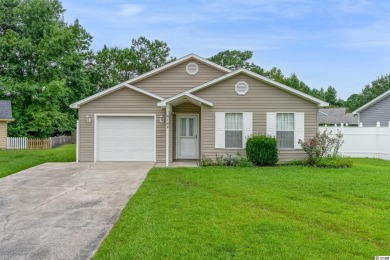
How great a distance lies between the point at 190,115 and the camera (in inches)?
576

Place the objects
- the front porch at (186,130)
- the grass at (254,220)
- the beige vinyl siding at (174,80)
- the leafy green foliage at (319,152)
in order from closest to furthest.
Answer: the grass at (254,220), the leafy green foliage at (319,152), the front porch at (186,130), the beige vinyl siding at (174,80)

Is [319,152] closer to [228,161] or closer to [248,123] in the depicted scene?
[248,123]

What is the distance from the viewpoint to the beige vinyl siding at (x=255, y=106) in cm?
1291

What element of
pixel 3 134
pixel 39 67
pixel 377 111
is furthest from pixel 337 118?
pixel 3 134

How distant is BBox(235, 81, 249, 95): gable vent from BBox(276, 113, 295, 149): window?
1621mm

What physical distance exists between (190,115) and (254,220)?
970 cm

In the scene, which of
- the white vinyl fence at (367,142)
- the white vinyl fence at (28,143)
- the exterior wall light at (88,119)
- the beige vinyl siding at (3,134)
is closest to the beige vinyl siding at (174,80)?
the exterior wall light at (88,119)

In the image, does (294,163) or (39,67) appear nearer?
(294,163)

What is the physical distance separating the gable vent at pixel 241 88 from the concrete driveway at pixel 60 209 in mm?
4773

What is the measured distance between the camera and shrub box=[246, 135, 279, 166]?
1209 cm

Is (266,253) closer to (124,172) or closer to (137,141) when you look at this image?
(124,172)

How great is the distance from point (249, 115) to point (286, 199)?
21.5 ft

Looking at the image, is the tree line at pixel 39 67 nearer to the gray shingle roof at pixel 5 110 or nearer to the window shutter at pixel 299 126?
the gray shingle roof at pixel 5 110

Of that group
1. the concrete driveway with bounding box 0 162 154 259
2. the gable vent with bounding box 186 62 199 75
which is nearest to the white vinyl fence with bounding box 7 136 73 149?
the concrete driveway with bounding box 0 162 154 259
